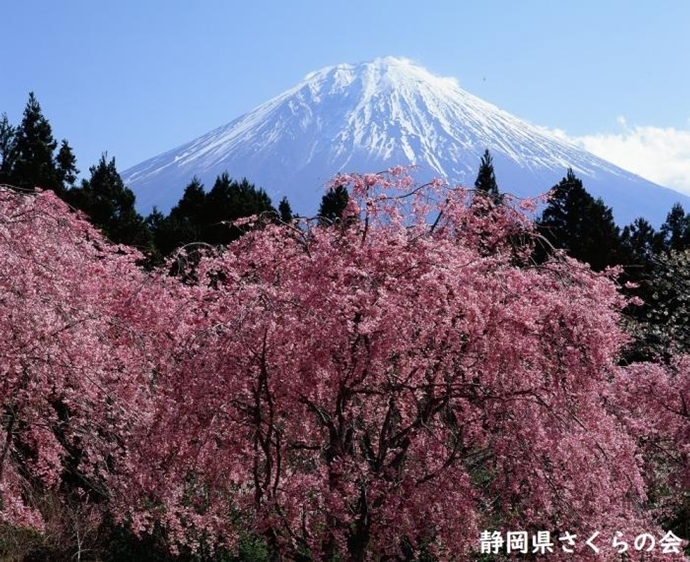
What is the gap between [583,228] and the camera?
27.3 metres

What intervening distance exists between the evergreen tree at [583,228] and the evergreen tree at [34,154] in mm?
15530

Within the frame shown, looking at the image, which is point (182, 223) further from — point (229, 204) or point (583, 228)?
Answer: point (583, 228)

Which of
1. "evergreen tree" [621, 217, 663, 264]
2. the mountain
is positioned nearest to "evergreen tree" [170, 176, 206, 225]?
"evergreen tree" [621, 217, 663, 264]

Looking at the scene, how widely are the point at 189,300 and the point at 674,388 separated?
532cm

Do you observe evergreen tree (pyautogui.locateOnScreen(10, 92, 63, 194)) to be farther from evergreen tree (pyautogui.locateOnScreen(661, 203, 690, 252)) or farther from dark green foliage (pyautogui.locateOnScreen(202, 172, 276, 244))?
evergreen tree (pyautogui.locateOnScreen(661, 203, 690, 252))

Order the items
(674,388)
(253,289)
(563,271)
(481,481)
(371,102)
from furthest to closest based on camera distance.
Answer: (371,102), (674,388), (481,481), (563,271), (253,289)

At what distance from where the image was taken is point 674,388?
990 centimetres

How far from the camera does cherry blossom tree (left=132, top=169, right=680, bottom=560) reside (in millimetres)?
5992

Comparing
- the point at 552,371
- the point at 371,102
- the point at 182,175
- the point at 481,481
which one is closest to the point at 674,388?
the point at 481,481

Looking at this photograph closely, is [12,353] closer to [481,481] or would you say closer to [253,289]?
[253,289]

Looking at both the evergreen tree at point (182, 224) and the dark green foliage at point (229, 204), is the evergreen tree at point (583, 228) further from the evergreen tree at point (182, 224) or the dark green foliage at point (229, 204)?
the evergreen tree at point (182, 224)

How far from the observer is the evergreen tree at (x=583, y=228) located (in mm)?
26031

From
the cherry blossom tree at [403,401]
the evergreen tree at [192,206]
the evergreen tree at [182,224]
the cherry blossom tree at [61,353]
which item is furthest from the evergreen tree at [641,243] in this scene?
the cherry blossom tree at [403,401]

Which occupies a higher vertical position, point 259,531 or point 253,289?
point 253,289
